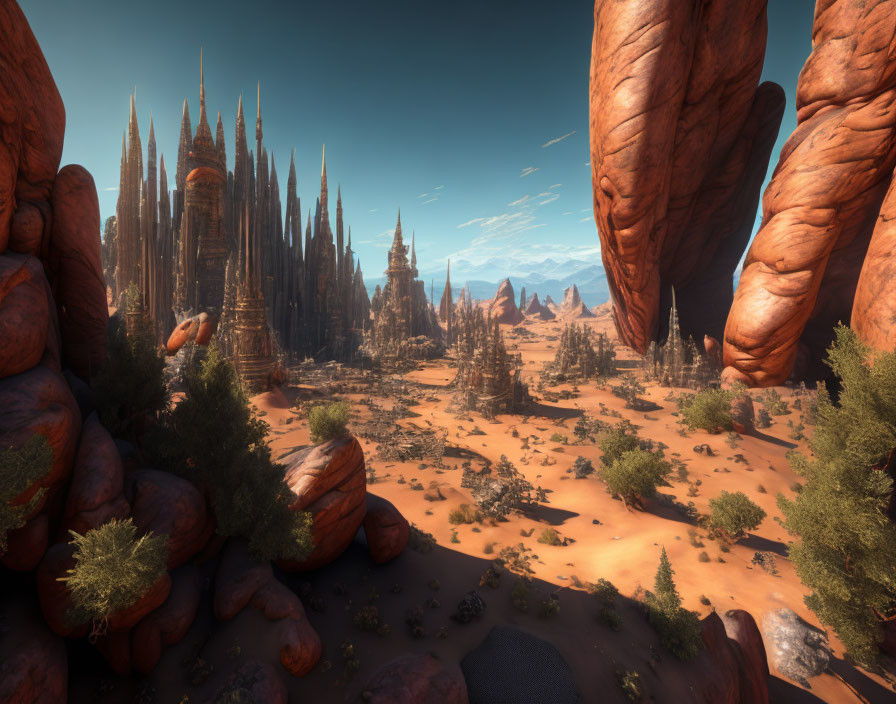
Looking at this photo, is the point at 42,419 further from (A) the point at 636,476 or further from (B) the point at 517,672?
(A) the point at 636,476

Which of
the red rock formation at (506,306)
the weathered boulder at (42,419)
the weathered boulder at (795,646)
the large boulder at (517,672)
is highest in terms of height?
the red rock formation at (506,306)

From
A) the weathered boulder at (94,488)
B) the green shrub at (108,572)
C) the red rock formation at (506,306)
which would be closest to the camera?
the green shrub at (108,572)

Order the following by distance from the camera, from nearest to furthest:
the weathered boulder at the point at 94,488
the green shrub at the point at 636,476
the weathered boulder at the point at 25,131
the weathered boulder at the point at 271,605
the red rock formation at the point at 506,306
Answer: the weathered boulder at the point at 94,488, the weathered boulder at the point at 25,131, the weathered boulder at the point at 271,605, the green shrub at the point at 636,476, the red rock formation at the point at 506,306

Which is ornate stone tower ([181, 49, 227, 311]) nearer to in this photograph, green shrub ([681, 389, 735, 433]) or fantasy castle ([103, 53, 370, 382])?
fantasy castle ([103, 53, 370, 382])

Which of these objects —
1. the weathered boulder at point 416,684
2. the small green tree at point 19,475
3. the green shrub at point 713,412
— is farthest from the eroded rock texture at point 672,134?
the small green tree at point 19,475

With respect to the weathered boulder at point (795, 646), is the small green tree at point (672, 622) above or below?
above

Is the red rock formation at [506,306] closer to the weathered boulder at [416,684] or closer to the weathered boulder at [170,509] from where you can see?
the weathered boulder at [170,509]

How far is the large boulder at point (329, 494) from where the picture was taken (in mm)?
7316

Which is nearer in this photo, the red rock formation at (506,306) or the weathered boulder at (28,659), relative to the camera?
the weathered boulder at (28,659)

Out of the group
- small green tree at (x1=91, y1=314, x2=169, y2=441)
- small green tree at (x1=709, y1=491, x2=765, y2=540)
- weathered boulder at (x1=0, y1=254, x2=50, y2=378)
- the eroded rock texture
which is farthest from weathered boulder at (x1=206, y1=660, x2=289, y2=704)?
the eroded rock texture

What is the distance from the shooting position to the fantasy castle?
27.9 metres

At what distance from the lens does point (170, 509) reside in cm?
586

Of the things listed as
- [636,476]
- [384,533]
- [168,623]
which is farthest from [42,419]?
[636,476]

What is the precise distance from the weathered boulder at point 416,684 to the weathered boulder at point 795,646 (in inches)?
260
